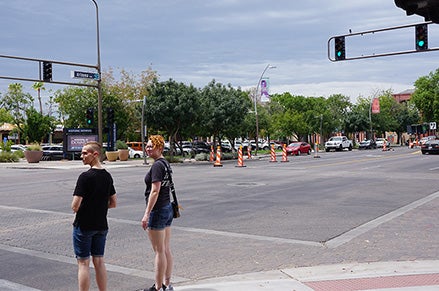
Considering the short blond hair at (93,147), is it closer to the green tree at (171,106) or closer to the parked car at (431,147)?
the green tree at (171,106)

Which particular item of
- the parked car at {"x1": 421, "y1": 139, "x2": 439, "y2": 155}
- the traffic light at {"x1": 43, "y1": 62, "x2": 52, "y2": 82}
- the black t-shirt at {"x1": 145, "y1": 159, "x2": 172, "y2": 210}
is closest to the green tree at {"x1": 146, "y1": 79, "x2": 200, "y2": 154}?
the traffic light at {"x1": 43, "y1": 62, "x2": 52, "y2": 82}

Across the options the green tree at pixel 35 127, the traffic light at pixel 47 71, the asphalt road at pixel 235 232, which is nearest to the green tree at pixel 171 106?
the traffic light at pixel 47 71

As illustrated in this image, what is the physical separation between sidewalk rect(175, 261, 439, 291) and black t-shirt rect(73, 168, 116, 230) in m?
1.46

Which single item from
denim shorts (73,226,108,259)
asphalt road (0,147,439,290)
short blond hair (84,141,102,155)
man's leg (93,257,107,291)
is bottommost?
asphalt road (0,147,439,290)

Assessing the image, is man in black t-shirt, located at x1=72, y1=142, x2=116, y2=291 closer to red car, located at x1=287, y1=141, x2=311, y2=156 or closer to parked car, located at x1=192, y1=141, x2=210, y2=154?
red car, located at x1=287, y1=141, x2=311, y2=156

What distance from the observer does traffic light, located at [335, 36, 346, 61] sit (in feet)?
82.8

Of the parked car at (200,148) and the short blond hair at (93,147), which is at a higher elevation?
the short blond hair at (93,147)

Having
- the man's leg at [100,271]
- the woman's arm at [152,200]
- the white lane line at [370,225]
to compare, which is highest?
the woman's arm at [152,200]

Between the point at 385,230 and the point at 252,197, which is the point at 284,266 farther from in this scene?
the point at 252,197

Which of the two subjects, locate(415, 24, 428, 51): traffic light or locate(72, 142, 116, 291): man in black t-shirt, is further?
locate(415, 24, 428, 51): traffic light

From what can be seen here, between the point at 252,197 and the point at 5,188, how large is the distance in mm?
10200

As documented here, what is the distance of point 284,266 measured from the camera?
280 inches

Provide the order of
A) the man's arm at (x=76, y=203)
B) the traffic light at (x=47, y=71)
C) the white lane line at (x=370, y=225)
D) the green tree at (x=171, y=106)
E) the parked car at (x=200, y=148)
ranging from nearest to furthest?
the man's arm at (x=76, y=203), the white lane line at (x=370, y=225), the traffic light at (x=47, y=71), the green tree at (x=171, y=106), the parked car at (x=200, y=148)

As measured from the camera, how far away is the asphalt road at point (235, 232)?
7.15 m
